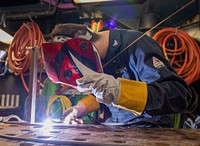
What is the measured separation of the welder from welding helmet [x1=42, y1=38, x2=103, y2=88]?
0.01 metres

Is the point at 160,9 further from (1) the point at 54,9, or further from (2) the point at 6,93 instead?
(2) the point at 6,93

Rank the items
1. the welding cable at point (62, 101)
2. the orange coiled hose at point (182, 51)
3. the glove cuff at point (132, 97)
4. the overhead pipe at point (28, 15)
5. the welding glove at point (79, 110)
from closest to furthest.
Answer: the glove cuff at point (132, 97) < the welding glove at point (79, 110) < the orange coiled hose at point (182, 51) < the welding cable at point (62, 101) < the overhead pipe at point (28, 15)

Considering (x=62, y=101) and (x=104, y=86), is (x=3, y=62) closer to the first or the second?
(x=62, y=101)

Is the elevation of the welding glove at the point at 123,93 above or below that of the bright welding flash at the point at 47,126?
above

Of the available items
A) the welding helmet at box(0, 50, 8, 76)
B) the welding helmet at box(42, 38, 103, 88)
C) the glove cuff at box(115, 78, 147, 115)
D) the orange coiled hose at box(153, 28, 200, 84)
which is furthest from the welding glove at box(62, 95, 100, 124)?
the welding helmet at box(0, 50, 8, 76)

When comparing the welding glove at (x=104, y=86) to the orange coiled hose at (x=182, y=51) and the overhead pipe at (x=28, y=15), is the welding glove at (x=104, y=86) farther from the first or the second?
the overhead pipe at (x=28, y=15)

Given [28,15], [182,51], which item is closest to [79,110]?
[182,51]

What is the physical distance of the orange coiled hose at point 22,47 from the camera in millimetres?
2363

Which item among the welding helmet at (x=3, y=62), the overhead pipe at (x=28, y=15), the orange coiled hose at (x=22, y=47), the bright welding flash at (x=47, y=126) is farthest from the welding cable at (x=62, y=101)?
the bright welding flash at (x=47, y=126)

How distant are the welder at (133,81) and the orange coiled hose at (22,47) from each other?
1.13m

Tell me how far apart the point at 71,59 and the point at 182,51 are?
4.46 ft

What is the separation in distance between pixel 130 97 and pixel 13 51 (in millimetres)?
1938

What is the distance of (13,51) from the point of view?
8.06 ft

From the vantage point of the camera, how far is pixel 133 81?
896mm
